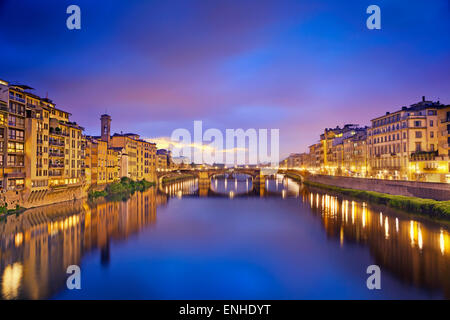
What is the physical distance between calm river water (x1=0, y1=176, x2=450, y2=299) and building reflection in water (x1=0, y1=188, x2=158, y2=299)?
0.08 meters

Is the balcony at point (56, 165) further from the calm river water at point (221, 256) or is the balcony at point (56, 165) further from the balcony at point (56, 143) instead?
the calm river water at point (221, 256)

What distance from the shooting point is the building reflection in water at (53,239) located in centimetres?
1755

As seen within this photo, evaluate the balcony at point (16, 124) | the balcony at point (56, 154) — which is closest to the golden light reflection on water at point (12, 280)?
the balcony at point (16, 124)

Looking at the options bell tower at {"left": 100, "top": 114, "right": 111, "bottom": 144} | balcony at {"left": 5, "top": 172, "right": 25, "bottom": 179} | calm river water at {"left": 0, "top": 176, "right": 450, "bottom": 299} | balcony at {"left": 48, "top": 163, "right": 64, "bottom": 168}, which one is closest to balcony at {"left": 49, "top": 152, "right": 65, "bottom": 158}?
balcony at {"left": 48, "top": 163, "right": 64, "bottom": 168}

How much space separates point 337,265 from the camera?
70.3ft

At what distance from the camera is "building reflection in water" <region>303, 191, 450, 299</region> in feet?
60.6

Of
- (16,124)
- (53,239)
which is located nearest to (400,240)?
(53,239)

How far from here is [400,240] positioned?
1041 inches

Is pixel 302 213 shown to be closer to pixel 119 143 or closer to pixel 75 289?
pixel 75 289

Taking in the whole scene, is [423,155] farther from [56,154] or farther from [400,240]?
[56,154]

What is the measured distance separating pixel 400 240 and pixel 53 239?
33.0m

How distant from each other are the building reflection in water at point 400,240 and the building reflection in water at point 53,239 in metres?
22.1
